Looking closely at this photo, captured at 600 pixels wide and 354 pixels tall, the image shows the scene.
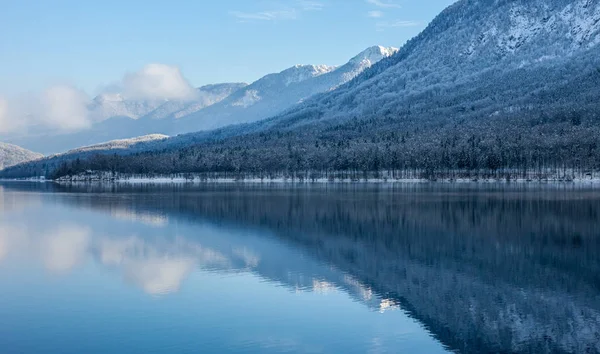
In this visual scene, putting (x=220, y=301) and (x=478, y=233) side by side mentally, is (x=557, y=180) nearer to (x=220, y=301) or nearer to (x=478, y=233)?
(x=478, y=233)

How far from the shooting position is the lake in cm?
2522

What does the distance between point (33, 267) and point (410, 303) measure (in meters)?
25.1

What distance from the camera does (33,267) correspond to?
139 feet

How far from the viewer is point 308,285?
3556cm

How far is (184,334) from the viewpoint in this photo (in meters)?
25.6

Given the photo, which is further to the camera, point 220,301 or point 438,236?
point 438,236

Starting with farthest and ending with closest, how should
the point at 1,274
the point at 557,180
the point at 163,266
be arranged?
1. the point at 557,180
2. the point at 163,266
3. the point at 1,274

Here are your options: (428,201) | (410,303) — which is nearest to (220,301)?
(410,303)

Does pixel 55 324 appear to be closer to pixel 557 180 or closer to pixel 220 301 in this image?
pixel 220 301

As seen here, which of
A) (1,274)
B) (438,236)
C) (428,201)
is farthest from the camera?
(428,201)

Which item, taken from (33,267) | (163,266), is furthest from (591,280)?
(33,267)

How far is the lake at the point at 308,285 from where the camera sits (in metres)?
25.2

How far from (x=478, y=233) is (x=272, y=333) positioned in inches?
1281

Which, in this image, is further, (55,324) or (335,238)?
(335,238)
